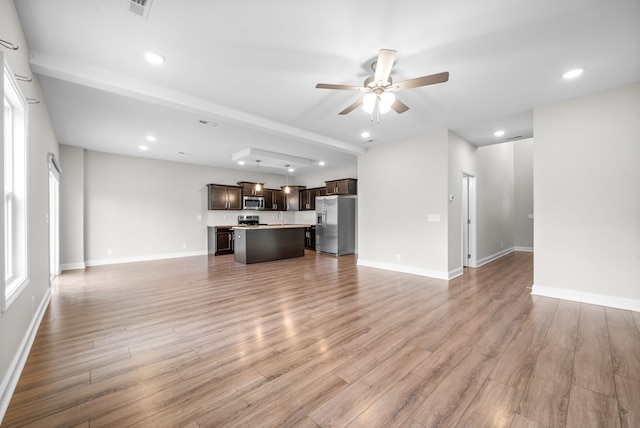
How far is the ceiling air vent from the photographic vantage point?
1861 millimetres

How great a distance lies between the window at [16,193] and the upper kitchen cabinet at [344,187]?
6543 mm

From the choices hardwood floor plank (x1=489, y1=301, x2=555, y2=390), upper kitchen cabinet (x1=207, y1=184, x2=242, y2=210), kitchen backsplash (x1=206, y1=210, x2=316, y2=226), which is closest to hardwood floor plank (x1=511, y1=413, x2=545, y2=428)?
hardwood floor plank (x1=489, y1=301, x2=555, y2=390)

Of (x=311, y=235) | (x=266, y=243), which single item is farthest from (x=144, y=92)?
(x=311, y=235)

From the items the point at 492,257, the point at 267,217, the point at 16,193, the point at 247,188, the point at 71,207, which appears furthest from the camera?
the point at 267,217

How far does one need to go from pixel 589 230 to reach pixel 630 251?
42cm

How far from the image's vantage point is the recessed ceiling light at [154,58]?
8.10ft

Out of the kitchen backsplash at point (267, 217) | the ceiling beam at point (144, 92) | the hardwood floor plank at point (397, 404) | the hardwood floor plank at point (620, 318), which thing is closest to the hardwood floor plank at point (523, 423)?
the hardwood floor plank at point (397, 404)

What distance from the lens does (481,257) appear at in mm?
5926

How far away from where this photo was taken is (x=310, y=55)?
2.49m

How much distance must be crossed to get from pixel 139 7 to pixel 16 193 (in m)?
1.84

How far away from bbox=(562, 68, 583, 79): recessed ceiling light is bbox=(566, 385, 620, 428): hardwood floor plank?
9.96ft

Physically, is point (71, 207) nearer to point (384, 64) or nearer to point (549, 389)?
point (384, 64)

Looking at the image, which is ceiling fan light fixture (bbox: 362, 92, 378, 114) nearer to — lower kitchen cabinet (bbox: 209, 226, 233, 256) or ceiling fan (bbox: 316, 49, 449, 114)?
ceiling fan (bbox: 316, 49, 449, 114)

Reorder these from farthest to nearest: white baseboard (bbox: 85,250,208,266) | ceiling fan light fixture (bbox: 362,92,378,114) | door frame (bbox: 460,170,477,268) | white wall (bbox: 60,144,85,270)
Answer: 1. white baseboard (bbox: 85,250,208,266)
2. door frame (bbox: 460,170,477,268)
3. white wall (bbox: 60,144,85,270)
4. ceiling fan light fixture (bbox: 362,92,378,114)
